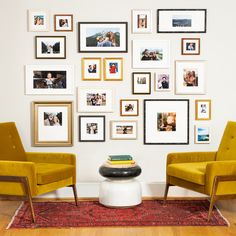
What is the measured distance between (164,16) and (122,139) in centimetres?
148

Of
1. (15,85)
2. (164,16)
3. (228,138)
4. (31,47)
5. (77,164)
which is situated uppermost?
(164,16)

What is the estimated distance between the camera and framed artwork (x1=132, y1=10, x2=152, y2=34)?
5.74 meters

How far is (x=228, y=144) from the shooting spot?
17.5 feet

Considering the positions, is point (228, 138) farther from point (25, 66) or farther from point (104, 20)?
point (25, 66)

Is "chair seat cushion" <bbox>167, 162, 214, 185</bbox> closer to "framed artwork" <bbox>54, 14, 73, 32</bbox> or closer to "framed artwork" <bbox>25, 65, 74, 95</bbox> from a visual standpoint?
"framed artwork" <bbox>25, 65, 74, 95</bbox>

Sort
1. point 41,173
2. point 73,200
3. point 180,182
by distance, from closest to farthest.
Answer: point 41,173
point 180,182
point 73,200

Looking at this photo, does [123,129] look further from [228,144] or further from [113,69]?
[228,144]

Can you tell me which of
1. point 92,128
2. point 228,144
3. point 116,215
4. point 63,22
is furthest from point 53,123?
point 228,144

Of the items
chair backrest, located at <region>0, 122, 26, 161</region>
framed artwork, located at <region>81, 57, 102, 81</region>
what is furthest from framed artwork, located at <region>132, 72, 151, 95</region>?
chair backrest, located at <region>0, 122, 26, 161</region>

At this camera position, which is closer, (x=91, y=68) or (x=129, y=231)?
(x=129, y=231)

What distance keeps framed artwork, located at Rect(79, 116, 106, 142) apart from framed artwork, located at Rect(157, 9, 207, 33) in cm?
124

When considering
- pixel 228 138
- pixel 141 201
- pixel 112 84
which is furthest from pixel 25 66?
pixel 228 138

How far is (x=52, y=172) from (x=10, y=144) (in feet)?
2.27

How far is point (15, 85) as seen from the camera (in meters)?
5.77
